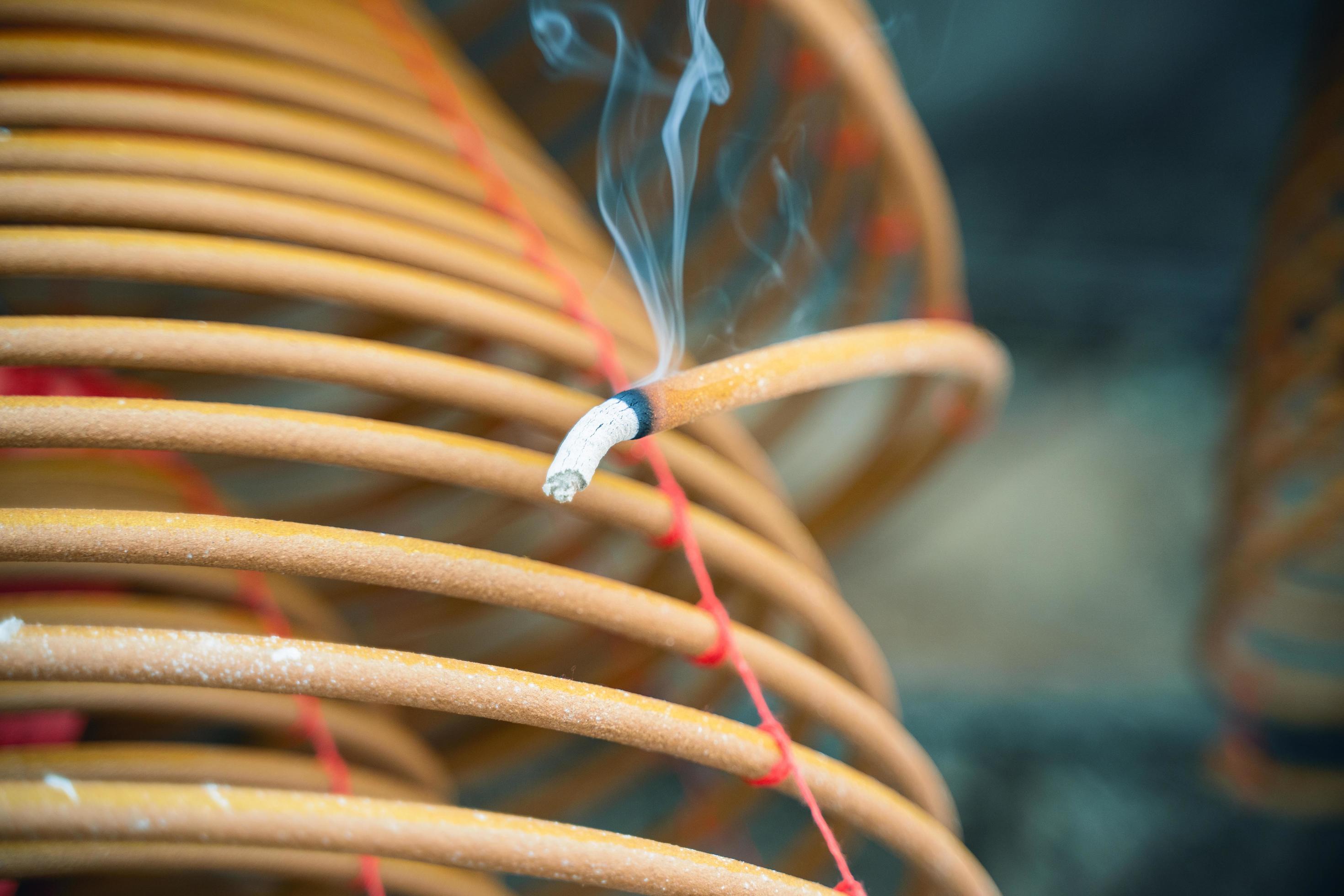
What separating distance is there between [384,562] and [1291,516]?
107cm

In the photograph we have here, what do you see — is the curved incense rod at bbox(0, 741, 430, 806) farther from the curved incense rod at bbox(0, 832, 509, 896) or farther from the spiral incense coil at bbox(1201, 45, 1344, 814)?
the spiral incense coil at bbox(1201, 45, 1344, 814)

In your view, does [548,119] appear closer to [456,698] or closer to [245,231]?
[245,231]

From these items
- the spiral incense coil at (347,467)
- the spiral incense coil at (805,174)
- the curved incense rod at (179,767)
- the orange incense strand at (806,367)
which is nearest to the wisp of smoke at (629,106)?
the spiral incense coil at (805,174)

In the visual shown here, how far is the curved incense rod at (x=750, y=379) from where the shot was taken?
0.23m

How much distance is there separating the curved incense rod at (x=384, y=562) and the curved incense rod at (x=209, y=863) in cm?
7

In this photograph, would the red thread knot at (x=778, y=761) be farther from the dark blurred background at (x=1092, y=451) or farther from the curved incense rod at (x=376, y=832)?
the dark blurred background at (x=1092, y=451)

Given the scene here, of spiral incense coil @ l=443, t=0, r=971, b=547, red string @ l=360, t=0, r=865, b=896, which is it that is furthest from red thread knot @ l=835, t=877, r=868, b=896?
spiral incense coil @ l=443, t=0, r=971, b=547

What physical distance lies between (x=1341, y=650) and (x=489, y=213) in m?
1.17

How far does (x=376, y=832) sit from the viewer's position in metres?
0.25

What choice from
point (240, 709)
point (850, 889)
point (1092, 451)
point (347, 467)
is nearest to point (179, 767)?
point (240, 709)

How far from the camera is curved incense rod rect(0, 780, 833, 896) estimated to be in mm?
234

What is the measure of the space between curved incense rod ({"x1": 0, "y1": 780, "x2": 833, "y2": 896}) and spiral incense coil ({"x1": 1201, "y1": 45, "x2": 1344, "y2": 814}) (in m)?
0.75

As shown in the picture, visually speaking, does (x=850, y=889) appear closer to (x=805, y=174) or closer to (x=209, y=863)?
(x=209, y=863)

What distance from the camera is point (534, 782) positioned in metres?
0.97
